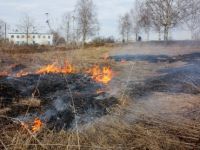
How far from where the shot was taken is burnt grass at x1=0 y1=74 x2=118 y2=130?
26.1 feet

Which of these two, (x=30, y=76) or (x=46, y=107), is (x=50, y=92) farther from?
(x=30, y=76)

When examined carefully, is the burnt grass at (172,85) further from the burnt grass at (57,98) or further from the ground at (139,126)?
the burnt grass at (57,98)

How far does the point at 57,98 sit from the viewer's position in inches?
370

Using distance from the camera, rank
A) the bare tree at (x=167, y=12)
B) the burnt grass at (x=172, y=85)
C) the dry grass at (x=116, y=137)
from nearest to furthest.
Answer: the dry grass at (x=116, y=137), the burnt grass at (x=172, y=85), the bare tree at (x=167, y=12)

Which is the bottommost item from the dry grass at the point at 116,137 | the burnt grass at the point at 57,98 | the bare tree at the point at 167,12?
the dry grass at the point at 116,137

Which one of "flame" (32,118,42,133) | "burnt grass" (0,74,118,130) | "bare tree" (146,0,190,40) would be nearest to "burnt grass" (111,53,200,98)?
"burnt grass" (0,74,118,130)

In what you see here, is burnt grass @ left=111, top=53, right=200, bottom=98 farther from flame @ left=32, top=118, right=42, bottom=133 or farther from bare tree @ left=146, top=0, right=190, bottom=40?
bare tree @ left=146, top=0, right=190, bottom=40

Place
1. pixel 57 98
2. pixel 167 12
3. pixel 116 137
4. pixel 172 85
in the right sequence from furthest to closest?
pixel 167 12 → pixel 172 85 → pixel 57 98 → pixel 116 137

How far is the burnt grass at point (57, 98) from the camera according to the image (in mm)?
7959

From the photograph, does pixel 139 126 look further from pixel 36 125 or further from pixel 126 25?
pixel 126 25

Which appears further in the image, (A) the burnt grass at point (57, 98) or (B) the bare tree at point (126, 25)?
(B) the bare tree at point (126, 25)

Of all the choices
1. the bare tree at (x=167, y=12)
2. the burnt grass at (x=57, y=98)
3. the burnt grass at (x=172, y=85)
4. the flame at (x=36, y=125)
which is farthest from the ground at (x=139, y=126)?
the bare tree at (x=167, y=12)

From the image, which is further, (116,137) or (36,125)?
(36,125)

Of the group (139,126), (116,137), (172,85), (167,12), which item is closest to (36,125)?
(116,137)
